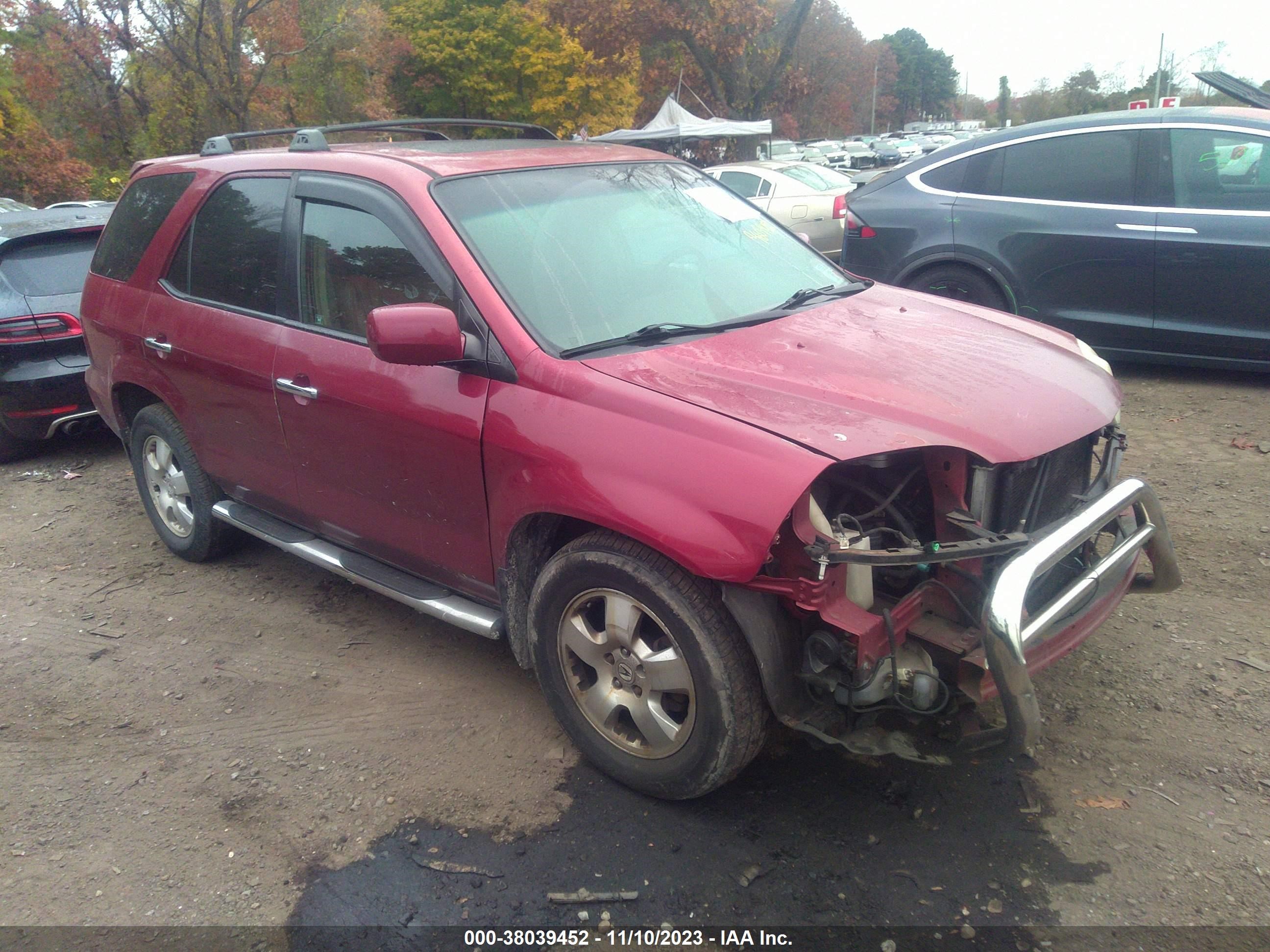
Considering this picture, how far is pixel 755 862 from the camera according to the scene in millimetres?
2803

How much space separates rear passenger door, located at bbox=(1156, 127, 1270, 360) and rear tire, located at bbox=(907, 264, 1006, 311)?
999 mm

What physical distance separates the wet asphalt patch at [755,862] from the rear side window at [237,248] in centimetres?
224

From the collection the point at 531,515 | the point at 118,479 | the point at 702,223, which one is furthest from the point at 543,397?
the point at 118,479

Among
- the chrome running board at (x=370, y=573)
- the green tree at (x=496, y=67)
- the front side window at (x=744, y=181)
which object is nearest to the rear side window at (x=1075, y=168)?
the chrome running board at (x=370, y=573)

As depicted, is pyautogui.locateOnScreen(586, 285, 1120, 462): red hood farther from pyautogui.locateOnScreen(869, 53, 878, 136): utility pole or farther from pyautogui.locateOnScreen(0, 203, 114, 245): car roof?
pyautogui.locateOnScreen(869, 53, 878, 136): utility pole

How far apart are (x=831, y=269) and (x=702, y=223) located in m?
0.64

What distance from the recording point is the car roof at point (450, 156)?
3.65 meters

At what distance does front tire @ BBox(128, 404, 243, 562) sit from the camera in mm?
Result: 4707

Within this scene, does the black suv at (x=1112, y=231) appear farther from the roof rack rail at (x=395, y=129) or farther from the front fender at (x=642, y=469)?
the front fender at (x=642, y=469)

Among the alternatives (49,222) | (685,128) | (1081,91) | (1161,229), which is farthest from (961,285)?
(1081,91)

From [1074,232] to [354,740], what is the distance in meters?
5.39

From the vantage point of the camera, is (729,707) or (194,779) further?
(194,779)

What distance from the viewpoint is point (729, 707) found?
2701 millimetres

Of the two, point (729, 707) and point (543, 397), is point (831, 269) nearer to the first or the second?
point (543, 397)
